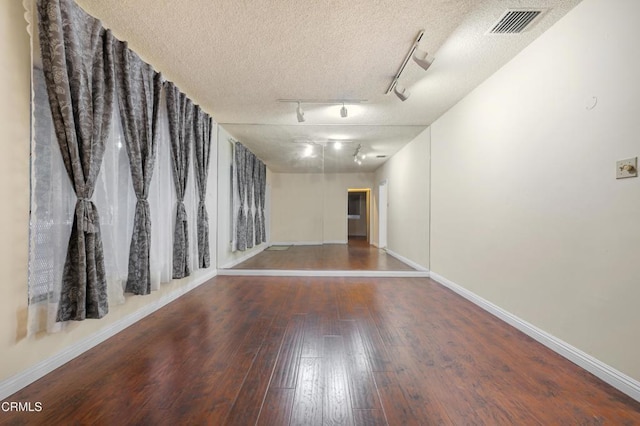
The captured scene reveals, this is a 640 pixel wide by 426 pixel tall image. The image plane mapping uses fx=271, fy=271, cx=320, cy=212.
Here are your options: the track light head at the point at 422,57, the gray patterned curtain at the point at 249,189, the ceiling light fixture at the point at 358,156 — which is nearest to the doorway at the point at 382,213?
the ceiling light fixture at the point at 358,156

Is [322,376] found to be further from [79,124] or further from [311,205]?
[311,205]

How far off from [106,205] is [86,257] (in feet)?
1.48

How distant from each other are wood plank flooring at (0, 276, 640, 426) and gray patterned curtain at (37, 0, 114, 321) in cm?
50

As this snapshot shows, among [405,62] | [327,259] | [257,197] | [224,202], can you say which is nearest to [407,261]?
[327,259]

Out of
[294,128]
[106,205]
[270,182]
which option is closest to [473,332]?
[106,205]

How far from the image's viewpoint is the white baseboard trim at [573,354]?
5.06ft

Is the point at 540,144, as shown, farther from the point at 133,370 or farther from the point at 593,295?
the point at 133,370

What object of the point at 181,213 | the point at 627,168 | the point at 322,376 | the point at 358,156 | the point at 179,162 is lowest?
the point at 322,376

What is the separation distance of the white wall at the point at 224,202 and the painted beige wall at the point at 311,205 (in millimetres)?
1520

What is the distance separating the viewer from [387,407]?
142cm

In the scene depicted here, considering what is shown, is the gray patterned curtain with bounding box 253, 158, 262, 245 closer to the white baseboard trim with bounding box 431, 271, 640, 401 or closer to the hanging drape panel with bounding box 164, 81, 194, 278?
the hanging drape panel with bounding box 164, 81, 194, 278

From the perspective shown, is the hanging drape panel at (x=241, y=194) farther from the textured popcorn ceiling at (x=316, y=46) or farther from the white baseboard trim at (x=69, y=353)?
the white baseboard trim at (x=69, y=353)

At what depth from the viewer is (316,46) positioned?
7.55 feet

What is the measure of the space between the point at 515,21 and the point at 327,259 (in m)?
4.16
